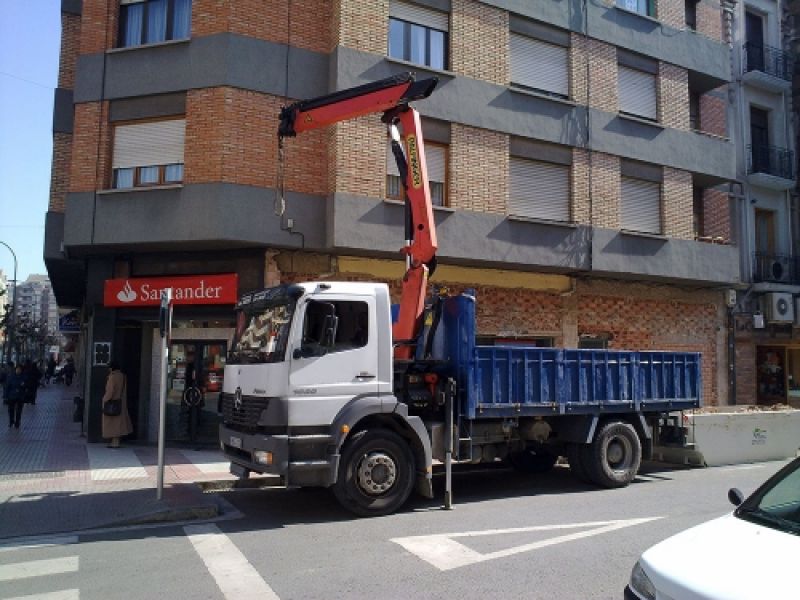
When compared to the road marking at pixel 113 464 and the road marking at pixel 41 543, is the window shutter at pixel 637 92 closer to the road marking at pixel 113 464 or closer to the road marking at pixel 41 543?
the road marking at pixel 113 464

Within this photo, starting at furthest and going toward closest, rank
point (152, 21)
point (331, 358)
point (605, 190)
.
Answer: point (605, 190) < point (152, 21) < point (331, 358)

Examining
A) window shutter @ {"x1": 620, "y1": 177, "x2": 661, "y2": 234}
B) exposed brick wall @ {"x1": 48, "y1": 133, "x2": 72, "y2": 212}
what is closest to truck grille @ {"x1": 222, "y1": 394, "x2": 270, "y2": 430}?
exposed brick wall @ {"x1": 48, "y1": 133, "x2": 72, "y2": 212}

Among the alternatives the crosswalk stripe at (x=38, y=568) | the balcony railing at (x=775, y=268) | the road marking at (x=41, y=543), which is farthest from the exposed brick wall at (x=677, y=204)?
the crosswalk stripe at (x=38, y=568)

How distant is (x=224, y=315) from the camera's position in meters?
13.4

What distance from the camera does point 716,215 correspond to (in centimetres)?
2002

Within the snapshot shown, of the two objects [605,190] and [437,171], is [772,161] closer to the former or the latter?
[605,190]

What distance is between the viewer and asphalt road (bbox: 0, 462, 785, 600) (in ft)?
17.4

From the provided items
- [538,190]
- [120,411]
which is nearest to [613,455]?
[538,190]

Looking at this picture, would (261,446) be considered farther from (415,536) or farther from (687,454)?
(687,454)

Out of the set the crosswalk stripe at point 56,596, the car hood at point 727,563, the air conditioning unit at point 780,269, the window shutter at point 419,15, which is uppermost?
the window shutter at point 419,15

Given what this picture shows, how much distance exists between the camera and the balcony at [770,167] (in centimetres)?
2064

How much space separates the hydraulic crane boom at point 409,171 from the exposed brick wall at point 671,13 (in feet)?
40.9

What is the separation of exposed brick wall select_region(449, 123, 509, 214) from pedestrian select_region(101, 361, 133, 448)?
7.74 metres

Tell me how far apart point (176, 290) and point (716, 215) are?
15.8 m
